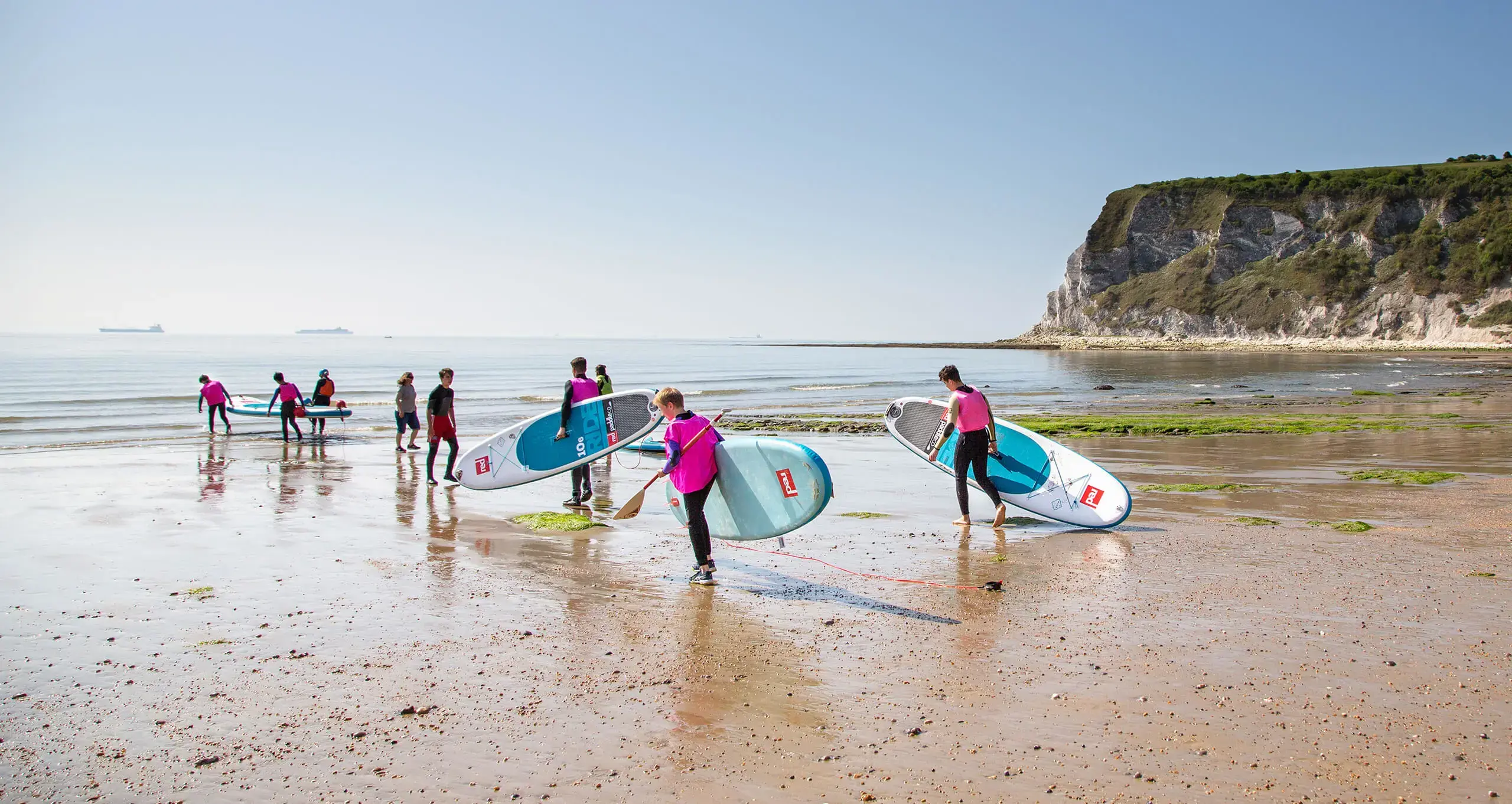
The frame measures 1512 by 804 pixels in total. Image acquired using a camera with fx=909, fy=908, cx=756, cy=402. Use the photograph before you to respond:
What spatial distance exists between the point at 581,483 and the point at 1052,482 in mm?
5744

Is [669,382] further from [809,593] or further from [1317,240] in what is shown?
[1317,240]

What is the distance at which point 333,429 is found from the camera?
23266 millimetres

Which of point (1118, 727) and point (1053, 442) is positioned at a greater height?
point (1053, 442)

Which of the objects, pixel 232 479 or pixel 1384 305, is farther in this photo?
pixel 1384 305

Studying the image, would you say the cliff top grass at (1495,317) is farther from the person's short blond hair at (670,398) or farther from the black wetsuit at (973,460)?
the person's short blond hair at (670,398)

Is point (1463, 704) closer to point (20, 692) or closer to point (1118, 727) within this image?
point (1118, 727)

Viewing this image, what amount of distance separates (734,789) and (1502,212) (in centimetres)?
11945

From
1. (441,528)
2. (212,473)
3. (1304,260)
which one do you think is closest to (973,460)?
(441,528)

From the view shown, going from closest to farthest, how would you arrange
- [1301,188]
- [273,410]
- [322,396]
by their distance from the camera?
[322,396] → [273,410] → [1301,188]

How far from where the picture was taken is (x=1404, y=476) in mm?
12250

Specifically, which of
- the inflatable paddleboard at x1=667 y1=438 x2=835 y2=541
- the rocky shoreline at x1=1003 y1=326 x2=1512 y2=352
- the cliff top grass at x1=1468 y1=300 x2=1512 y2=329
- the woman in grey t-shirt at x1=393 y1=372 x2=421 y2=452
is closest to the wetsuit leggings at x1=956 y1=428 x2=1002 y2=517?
the inflatable paddleboard at x1=667 y1=438 x2=835 y2=541

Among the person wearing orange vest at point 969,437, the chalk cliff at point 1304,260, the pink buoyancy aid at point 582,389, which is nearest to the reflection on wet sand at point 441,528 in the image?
the pink buoyancy aid at point 582,389

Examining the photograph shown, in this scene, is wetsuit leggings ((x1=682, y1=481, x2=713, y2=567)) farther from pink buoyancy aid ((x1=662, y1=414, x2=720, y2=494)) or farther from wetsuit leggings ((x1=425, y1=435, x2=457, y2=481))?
wetsuit leggings ((x1=425, y1=435, x2=457, y2=481))

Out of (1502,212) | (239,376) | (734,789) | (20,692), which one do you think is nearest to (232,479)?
(20,692)
